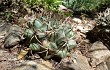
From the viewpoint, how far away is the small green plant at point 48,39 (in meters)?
4.20

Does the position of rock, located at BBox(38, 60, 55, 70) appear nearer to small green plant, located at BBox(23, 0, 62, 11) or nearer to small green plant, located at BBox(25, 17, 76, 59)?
small green plant, located at BBox(25, 17, 76, 59)

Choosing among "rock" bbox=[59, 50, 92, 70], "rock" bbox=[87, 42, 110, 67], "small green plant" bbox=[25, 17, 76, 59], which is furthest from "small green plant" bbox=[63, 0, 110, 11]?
"small green plant" bbox=[25, 17, 76, 59]

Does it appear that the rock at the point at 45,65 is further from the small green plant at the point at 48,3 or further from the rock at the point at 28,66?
the small green plant at the point at 48,3

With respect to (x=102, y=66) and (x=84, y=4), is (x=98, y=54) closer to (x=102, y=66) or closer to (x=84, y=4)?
(x=102, y=66)

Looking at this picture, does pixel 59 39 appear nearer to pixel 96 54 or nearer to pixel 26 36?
pixel 26 36

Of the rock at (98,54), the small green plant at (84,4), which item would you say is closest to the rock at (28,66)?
the rock at (98,54)

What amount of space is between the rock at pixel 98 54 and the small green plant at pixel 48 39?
2.26ft

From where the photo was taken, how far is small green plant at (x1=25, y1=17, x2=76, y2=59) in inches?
165

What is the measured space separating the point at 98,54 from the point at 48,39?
1.09 metres

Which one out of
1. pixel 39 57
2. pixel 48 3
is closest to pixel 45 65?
pixel 39 57

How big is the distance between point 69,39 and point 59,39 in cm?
18

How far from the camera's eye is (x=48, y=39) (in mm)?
4230

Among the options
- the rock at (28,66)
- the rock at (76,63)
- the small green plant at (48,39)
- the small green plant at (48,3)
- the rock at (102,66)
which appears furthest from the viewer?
the small green plant at (48,3)

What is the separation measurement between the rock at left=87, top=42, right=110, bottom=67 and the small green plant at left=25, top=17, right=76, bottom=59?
69 centimetres
